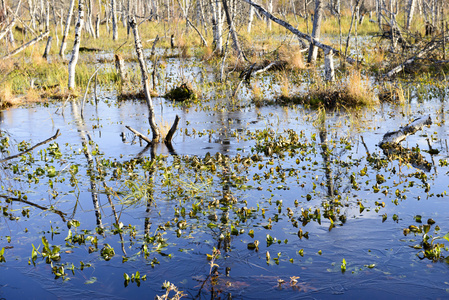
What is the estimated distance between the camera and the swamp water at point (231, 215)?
4.58 metres

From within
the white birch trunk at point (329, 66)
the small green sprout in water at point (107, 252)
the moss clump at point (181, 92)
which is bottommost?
the small green sprout in water at point (107, 252)

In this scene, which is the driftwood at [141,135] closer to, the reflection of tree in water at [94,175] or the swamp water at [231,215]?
the swamp water at [231,215]

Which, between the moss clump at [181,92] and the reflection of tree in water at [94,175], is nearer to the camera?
the reflection of tree in water at [94,175]

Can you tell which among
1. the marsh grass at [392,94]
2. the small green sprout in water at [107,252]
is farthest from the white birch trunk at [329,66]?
the small green sprout in water at [107,252]

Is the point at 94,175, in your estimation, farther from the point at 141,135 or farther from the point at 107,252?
the point at 107,252

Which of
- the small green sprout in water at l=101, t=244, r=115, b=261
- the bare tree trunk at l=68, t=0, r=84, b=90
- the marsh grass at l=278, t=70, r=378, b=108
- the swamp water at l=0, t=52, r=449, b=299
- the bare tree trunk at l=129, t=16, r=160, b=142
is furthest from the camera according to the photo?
the bare tree trunk at l=68, t=0, r=84, b=90

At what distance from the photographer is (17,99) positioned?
15.6m

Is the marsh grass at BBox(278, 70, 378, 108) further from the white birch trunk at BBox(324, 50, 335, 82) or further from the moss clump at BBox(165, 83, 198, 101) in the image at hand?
the moss clump at BBox(165, 83, 198, 101)

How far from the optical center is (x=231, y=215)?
6.17m

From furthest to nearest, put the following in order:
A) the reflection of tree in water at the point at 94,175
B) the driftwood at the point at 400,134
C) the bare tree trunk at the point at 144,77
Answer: the driftwood at the point at 400,134
the bare tree trunk at the point at 144,77
the reflection of tree in water at the point at 94,175

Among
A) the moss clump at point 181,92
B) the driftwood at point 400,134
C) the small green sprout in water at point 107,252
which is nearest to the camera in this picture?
the small green sprout in water at point 107,252

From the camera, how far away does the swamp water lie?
4.58 m

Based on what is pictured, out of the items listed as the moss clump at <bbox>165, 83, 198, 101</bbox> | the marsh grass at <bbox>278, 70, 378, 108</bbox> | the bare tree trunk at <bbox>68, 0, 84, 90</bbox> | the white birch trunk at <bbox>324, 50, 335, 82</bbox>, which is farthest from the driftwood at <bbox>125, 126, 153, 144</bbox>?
the bare tree trunk at <bbox>68, 0, 84, 90</bbox>

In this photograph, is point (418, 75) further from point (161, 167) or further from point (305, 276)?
point (305, 276)
